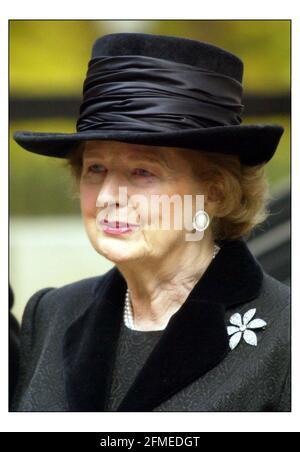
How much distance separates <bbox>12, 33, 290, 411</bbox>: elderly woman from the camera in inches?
86.0

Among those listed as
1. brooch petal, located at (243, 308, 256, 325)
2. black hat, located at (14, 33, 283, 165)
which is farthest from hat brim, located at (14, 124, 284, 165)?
brooch petal, located at (243, 308, 256, 325)

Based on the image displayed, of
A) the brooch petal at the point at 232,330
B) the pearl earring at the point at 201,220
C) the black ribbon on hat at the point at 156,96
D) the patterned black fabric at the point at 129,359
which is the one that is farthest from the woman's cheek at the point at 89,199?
the brooch petal at the point at 232,330

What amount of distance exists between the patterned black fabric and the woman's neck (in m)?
0.04

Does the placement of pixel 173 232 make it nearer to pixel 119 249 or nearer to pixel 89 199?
pixel 119 249

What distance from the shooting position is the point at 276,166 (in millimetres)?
2783

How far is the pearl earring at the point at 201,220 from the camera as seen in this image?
92.6 inches

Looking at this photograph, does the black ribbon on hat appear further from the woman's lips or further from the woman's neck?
the woman's neck

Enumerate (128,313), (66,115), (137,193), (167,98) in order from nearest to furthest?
(167,98)
(137,193)
(128,313)
(66,115)

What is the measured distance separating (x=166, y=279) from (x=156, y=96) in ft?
1.92

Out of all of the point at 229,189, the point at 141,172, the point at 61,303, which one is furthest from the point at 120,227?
the point at 61,303

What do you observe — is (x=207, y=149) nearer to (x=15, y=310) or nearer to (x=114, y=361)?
(x=114, y=361)

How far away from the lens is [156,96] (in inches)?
85.3

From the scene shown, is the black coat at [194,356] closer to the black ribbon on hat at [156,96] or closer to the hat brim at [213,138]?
the hat brim at [213,138]
